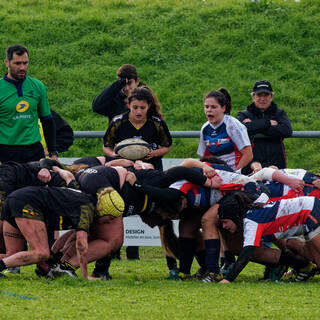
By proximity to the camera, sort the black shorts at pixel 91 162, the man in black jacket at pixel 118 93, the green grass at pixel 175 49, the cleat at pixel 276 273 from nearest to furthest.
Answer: the cleat at pixel 276 273 < the black shorts at pixel 91 162 < the man in black jacket at pixel 118 93 < the green grass at pixel 175 49

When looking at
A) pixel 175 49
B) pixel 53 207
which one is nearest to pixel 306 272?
pixel 53 207

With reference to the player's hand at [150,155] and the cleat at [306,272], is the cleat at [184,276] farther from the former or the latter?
the player's hand at [150,155]

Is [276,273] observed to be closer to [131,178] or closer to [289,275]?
[289,275]

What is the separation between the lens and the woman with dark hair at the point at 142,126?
9.59 metres

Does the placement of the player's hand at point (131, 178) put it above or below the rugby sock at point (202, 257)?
above

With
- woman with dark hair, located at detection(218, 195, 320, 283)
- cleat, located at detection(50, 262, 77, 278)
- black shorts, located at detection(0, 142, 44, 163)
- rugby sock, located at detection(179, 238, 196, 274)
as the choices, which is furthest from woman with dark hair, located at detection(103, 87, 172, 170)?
cleat, located at detection(50, 262, 77, 278)

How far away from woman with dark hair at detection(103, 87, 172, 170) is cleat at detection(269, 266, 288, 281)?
195cm

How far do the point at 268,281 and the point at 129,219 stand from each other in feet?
10.7

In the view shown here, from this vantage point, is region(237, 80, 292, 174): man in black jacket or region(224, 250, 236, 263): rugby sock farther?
region(237, 80, 292, 174): man in black jacket

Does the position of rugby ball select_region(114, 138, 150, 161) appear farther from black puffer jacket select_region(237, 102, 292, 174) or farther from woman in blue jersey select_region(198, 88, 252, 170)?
black puffer jacket select_region(237, 102, 292, 174)

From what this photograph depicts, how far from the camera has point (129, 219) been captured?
38.3ft

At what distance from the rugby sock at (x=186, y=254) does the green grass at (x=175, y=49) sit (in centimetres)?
557

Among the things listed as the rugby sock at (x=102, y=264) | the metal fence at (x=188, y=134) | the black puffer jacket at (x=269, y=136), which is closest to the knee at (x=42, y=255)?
the rugby sock at (x=102, y=264)

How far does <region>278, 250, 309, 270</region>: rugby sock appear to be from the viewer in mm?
8852
